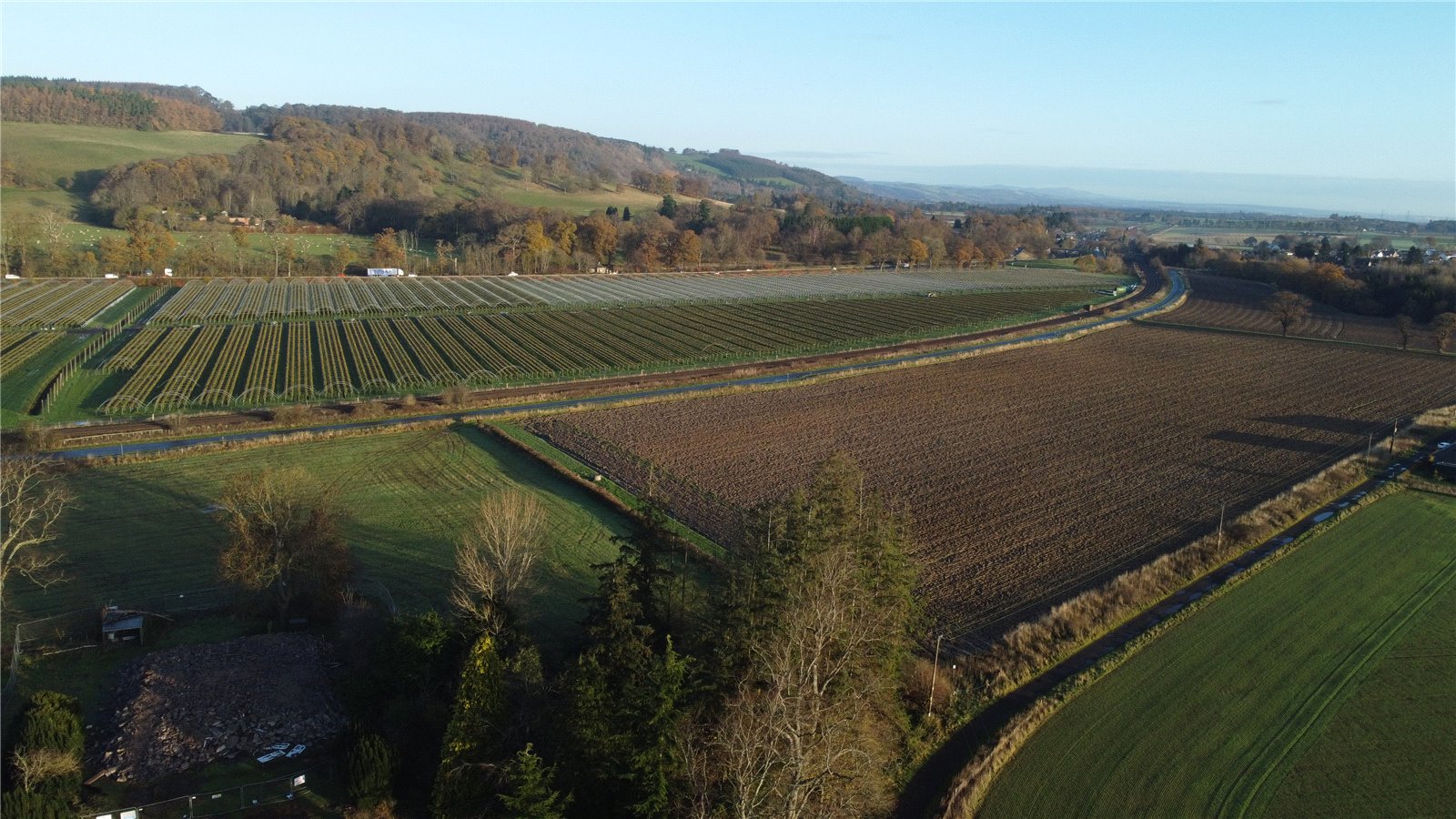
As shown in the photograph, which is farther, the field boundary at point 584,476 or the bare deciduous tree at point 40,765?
the field boundary at point 584,476

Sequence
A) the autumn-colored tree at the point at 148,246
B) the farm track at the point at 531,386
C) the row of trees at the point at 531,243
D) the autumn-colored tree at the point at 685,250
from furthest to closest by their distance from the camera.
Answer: the autumn-colored tree at the point at 685,250
the row of trees at the point at 531,243
the autumn-colored tree at the point at 148,246
the farm track at the point at 531,386

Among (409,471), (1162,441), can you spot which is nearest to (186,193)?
(409,471)

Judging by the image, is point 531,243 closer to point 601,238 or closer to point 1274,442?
point 601,238

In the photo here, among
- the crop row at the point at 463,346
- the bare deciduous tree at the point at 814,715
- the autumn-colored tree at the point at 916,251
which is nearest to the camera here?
the bare deciduous tree at the point at 814,715

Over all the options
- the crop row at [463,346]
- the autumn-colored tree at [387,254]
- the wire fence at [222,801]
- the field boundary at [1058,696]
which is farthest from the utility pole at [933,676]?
the autumn-colored tree at [387,254]

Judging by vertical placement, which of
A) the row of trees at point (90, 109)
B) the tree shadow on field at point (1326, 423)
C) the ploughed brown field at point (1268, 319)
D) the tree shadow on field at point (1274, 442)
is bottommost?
the tree shadow on field at point (1274, 442)

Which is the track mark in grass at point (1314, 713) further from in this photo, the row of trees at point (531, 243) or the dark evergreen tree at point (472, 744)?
the row of trees at point (531, 243)

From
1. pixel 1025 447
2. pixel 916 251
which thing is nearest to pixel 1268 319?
pixel 916 251
